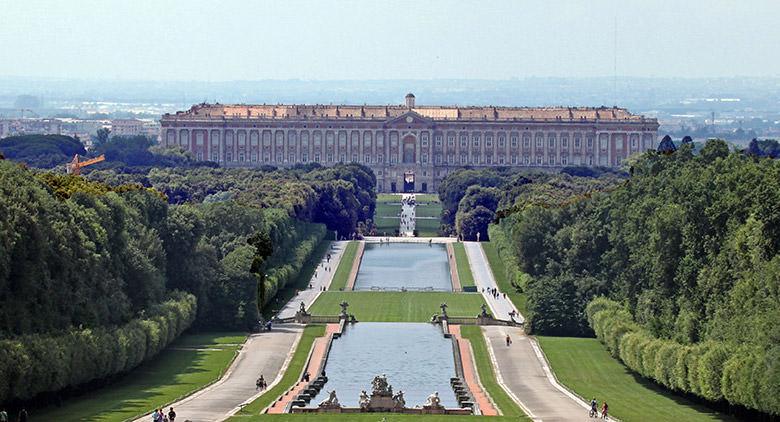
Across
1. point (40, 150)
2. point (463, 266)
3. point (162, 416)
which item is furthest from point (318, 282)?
point (40, 150)

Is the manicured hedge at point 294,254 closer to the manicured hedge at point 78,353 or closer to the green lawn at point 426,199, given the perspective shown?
the manicured hedge at point 78,353

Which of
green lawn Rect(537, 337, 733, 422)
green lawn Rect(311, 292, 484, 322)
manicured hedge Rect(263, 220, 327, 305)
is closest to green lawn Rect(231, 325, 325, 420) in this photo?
green lawn Rect(311, 292, 484, 322)

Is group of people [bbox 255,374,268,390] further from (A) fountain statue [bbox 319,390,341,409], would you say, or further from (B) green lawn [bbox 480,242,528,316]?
(B) green lawn [bbox 480,242,528,316]

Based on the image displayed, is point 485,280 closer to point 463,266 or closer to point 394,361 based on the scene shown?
Answer: point 463,266

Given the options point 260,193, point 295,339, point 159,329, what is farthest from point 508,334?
point 260,193

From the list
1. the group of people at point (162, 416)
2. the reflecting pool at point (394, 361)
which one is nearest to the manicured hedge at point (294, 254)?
the reflecting pool at point (394, 361)

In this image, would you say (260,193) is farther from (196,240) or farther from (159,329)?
(159,329)
